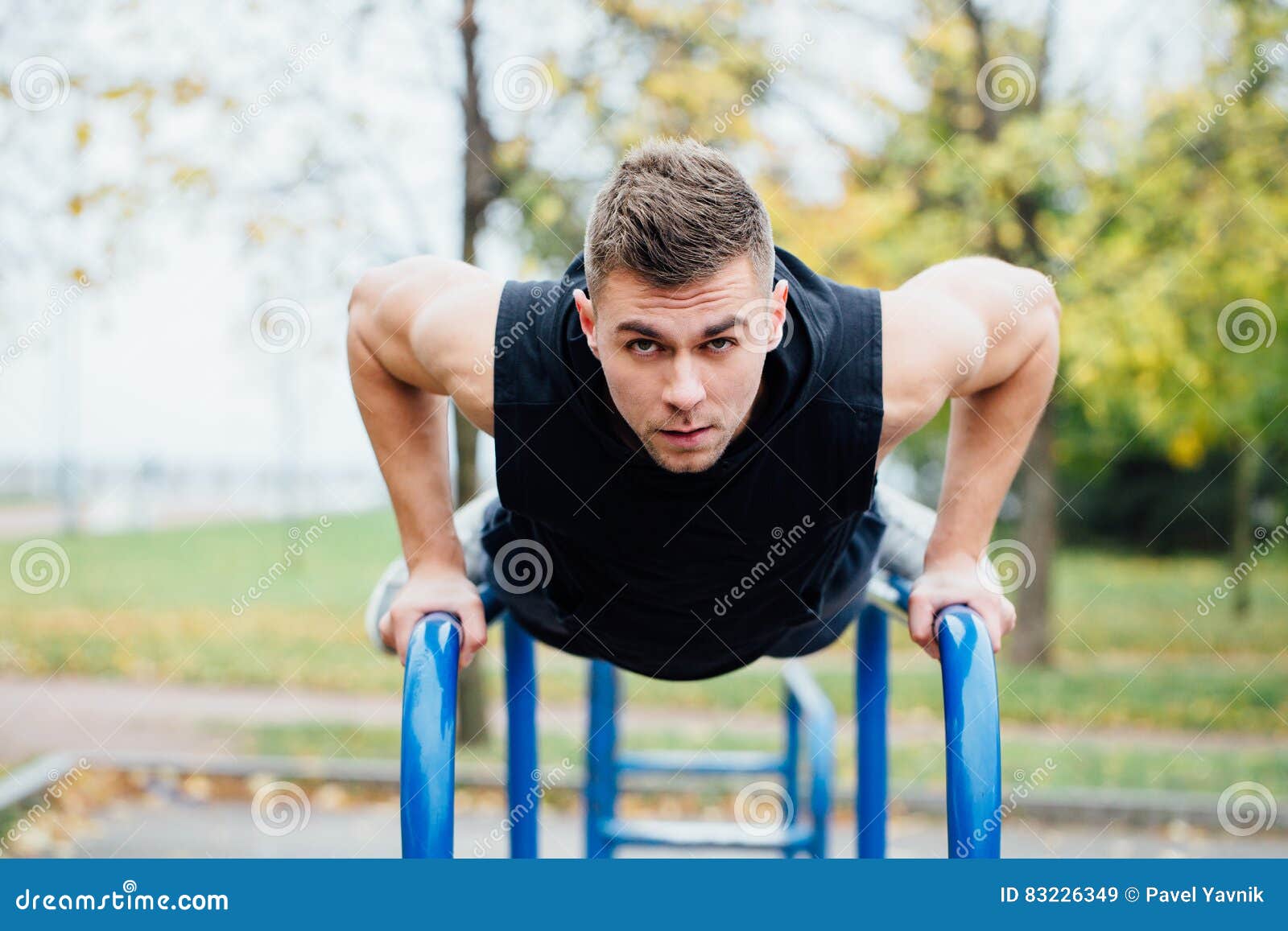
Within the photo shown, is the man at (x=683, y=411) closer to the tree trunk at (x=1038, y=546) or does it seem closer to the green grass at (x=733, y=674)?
the green grass at (x=733, y=674)

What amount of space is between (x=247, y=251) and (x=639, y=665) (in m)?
3.40

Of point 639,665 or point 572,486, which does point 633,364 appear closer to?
point 572,486

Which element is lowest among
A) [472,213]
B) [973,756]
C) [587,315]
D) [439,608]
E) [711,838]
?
[973,756]

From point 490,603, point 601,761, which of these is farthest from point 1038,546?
point 490,603

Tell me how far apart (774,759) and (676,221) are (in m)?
2.77

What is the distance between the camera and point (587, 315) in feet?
5.65

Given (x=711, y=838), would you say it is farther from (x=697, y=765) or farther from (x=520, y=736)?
(x=520, y=736)

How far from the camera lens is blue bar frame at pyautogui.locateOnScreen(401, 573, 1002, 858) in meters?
1.50

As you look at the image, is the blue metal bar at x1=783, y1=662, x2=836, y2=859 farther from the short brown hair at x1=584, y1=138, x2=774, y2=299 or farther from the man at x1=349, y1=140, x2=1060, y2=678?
the short brown hair at x1=584, y1=138, x2=774, y2=299

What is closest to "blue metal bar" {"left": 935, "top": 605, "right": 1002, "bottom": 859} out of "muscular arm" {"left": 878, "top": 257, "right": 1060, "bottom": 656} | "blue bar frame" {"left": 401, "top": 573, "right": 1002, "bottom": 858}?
"blue bar frame" {"left": 401, "top": 573, "right": 1002, "bottom": 858}

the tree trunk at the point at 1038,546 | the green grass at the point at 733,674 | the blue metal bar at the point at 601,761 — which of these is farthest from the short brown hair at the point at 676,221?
the tree trunk at the point at 1038,546

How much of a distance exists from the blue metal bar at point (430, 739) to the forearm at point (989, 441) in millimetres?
886

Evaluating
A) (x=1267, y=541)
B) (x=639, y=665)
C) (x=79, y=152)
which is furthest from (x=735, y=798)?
(x=1267, y=541)
